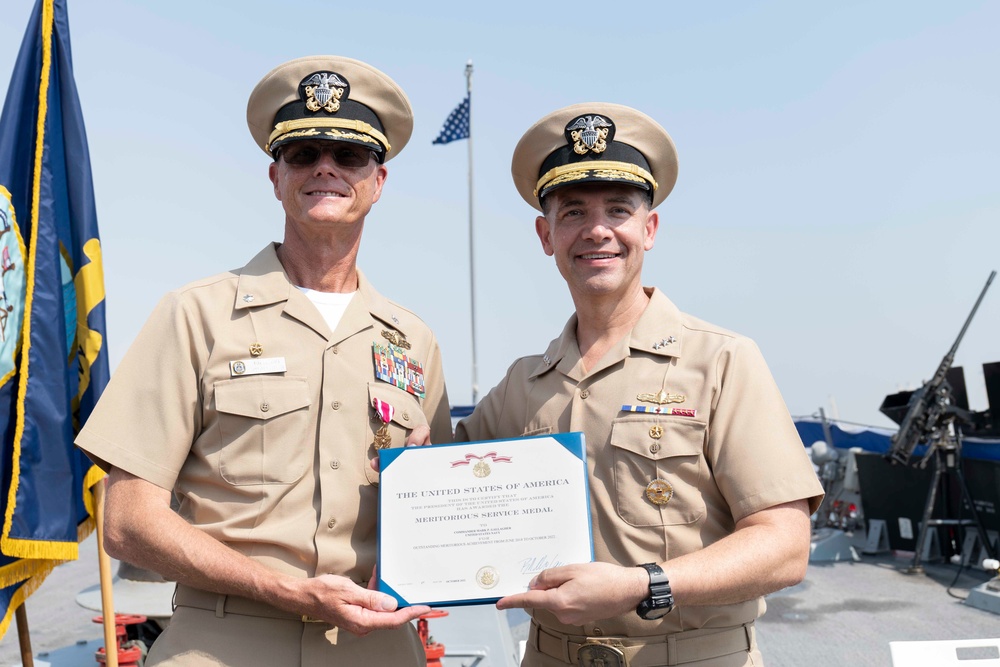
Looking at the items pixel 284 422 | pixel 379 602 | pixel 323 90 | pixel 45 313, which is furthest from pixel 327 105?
pixel 45 313

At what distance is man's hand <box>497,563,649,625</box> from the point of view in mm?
2129

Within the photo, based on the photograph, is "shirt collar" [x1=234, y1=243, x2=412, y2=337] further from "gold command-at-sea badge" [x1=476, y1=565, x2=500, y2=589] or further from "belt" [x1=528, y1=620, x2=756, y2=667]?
"belt" [x1=528, y1=620, x2=756, y2=667]

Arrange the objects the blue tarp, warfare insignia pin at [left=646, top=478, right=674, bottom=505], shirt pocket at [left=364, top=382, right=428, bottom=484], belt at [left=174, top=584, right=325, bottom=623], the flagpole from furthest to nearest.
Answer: the flagpole
the blue tarp
shirt pocket at [left=364, top=382, right=428, bottom=484]
warfare insignia pin at [left=646, top=478, right=674, bottom=505]
belt at [left=174, top=584, right=325, bottom=623]

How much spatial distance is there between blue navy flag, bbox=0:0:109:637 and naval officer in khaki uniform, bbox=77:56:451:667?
180cm

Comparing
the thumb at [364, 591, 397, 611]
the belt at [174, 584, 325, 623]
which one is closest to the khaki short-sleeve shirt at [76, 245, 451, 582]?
the belt at [174, 584, 325, 623]

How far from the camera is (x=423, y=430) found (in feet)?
8.75

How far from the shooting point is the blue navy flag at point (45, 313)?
393 centimetres

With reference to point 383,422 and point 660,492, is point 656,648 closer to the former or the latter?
point 660,492

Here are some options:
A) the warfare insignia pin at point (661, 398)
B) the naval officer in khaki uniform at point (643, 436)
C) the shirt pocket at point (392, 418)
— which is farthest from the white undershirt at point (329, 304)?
the warfare insignia pin at point (661, 398)

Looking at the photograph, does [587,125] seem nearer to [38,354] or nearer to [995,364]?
[38,354]

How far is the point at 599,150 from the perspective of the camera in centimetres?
270

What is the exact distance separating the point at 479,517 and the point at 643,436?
536 millimetres

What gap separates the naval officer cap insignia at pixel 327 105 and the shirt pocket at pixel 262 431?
30.7 inches

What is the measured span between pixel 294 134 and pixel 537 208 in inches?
36.0
